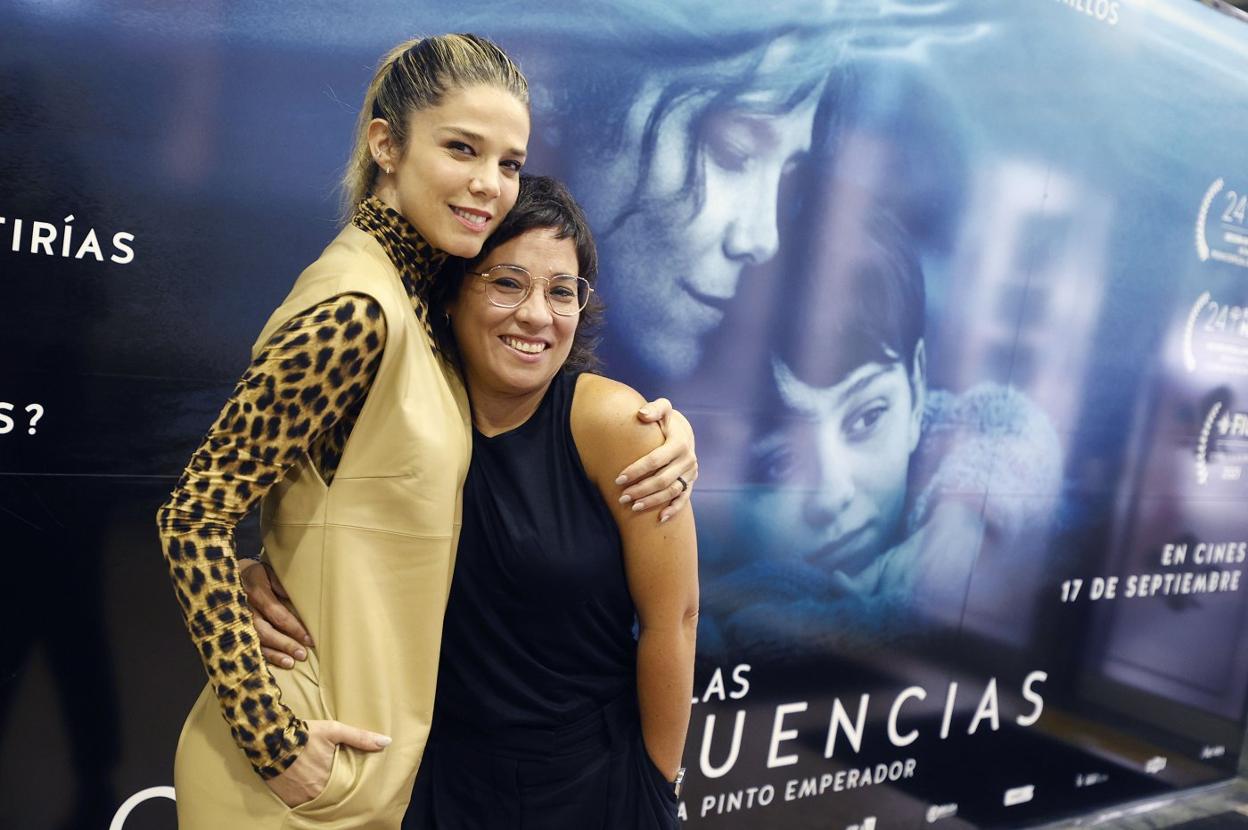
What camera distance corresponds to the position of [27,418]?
194 cm

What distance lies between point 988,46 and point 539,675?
2.38m

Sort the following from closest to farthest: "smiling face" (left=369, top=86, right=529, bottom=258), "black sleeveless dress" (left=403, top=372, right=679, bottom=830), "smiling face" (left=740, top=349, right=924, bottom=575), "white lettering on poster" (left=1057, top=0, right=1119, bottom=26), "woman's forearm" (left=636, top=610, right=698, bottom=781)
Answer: "smiling face" (left=369, top=86, right=529, bottom=258)
"black sleeveless dress" (left=403, top=372, right=679, bottom=830)
"woman's forearm" (left=636, top=610, right=698, bottom=781)
"smiling face" (left=740, top=349, right=924, bottom=575)
"white lettering on poster" (left=1057, top=0, right=1119, bottom=26)

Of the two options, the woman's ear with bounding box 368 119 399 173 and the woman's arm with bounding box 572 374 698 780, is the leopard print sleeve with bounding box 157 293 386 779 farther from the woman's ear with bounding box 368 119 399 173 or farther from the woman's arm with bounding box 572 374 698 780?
the woman's arm with bounding box 572 374 698 780

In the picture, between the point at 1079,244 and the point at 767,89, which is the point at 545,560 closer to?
the point at 767,89

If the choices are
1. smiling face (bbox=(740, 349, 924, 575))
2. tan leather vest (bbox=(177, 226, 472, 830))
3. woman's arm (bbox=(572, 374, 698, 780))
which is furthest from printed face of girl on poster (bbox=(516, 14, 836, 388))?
tan leather vest (bbox=(177, 226, 472, 830))

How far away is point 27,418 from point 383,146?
0.92m

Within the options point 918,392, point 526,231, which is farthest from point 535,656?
point 918,392

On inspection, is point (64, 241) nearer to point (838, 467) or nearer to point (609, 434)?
point (609, 434)

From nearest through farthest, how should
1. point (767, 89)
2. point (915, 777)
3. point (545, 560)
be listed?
point (545, 560), point (767, 89), point (915, 777)

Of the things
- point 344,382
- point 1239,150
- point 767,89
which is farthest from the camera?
point 1239,150

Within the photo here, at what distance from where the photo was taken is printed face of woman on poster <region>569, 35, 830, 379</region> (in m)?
2.57

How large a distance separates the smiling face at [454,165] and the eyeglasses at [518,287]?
0.24ft

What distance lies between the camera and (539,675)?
1.62 m

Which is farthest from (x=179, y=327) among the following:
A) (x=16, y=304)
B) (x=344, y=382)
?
(x=344, y=382)
